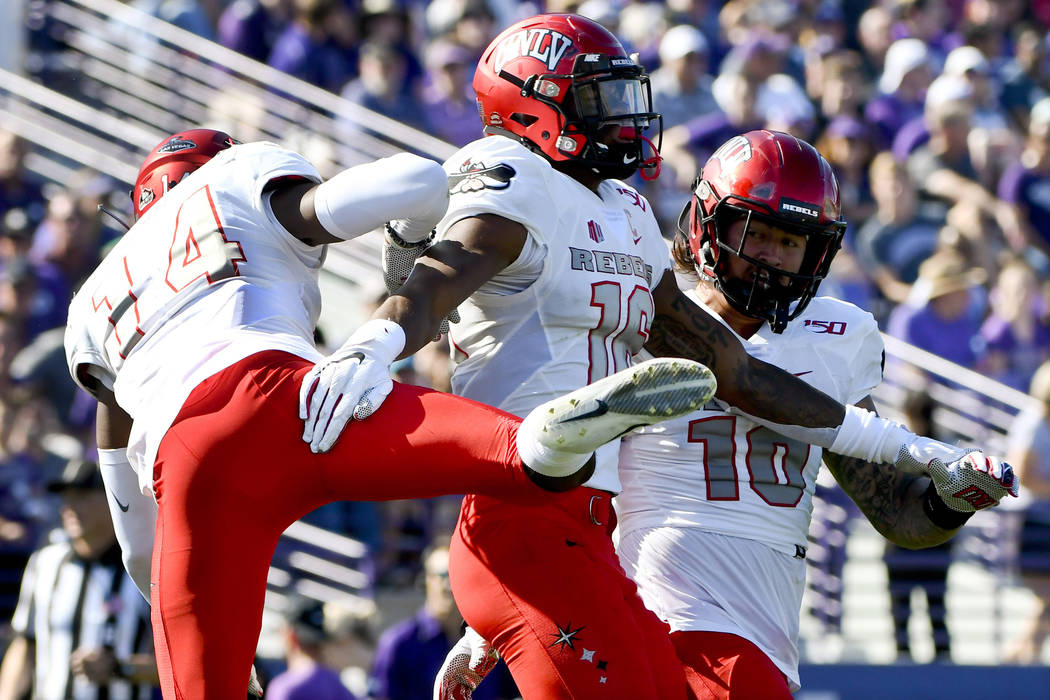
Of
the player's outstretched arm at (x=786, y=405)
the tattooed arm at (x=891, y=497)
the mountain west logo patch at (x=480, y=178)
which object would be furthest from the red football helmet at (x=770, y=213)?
the mountain west logo patch at (x=480, y=178)

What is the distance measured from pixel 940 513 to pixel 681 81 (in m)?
5.50

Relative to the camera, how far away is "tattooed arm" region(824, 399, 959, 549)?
4.42m

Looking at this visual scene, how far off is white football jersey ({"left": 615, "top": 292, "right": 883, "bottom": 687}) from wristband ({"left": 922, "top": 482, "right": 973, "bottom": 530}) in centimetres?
31

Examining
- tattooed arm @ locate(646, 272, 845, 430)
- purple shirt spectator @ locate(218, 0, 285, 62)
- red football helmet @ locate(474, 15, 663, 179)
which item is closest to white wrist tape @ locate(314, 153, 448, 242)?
red football helmet @ locate(474, 15, 663, 179)

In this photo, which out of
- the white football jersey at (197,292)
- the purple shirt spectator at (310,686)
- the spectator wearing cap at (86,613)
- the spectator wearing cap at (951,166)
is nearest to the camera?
the white football jersey at (197,292)

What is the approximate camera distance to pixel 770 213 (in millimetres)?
4262

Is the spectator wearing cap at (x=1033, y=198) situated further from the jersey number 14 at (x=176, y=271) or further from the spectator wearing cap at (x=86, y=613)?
the jersey number 14 at (x=176, y=271)

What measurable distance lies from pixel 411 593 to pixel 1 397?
81.3 inches

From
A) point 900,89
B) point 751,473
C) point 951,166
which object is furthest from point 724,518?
point 900,89

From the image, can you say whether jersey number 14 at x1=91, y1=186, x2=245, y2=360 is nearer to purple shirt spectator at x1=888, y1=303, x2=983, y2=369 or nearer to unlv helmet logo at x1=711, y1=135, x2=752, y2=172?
unlv helmet logo at x1=711, y1=135, x2=752, y2=172

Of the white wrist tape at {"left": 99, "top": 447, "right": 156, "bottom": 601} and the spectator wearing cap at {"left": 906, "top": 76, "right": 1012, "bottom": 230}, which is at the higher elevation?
the white wrist tape at {"left": 99, "top": 447, "right": 156, "bottom": 601}

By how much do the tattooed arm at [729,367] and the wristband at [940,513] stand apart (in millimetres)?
368

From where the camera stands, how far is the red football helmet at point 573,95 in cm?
399

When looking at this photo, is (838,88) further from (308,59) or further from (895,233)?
(308,59)
